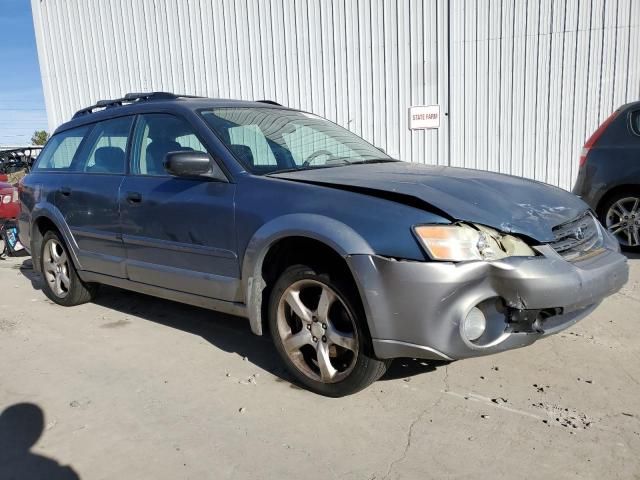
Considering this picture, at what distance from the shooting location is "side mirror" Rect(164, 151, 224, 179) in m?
3.11

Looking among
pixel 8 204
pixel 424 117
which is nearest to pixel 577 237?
pixel 424 117

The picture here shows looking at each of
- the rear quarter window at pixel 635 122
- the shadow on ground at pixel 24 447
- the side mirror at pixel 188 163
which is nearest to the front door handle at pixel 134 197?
the side mirror at pixel 188 163

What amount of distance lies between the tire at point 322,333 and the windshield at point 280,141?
776mm

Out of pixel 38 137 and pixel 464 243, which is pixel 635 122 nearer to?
pixel 464 243

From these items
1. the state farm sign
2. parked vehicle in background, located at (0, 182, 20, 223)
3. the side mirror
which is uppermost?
the state farm sign

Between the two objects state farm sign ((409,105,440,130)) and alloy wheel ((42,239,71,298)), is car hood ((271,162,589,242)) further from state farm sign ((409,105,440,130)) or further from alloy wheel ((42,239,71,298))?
state farm sign ((409,105,440,130))

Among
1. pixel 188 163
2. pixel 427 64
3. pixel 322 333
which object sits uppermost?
pixel 427 64

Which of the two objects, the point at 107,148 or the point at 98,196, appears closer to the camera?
the point at 98,196

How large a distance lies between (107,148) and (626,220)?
5278 millimetres

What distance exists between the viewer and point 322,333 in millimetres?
2855

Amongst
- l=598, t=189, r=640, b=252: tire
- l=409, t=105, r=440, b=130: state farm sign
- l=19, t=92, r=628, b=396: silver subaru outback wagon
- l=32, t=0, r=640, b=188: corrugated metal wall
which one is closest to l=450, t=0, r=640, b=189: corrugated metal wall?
l=32, t=0, r=640, b=188: corrugated metal wall

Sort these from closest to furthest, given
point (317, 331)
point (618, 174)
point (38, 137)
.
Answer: point (317, 331) < point (618, 174) < point (38, 137)

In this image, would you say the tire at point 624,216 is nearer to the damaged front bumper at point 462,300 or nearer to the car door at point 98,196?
the damaged front bumper at point 462,300

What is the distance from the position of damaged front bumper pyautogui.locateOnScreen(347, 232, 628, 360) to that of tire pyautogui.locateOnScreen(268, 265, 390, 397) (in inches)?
6.1
